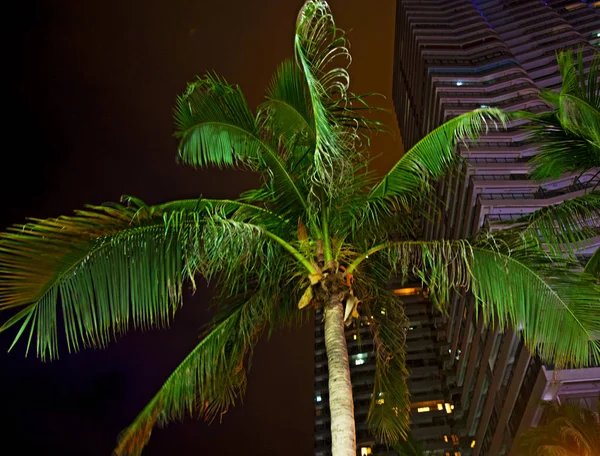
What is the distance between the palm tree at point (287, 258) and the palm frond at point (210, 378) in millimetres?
24

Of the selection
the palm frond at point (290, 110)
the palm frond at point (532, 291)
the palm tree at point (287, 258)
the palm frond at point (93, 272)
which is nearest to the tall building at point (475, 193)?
the palm tree at point (287, 258)

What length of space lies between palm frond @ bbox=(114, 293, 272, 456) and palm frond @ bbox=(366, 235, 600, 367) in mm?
2628

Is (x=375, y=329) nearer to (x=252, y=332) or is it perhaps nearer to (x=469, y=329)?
(x=252, y=332)

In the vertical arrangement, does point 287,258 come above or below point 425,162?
below

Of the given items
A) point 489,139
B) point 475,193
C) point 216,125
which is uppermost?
point 489,139

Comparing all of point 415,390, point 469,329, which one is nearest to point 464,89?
point 469,329

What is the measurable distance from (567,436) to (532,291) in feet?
43.5

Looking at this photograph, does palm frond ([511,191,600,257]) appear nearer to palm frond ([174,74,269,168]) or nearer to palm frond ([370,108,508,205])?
palm frond ([370,108,508,205])

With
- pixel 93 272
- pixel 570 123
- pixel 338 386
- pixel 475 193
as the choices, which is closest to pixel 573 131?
pixel 570 123

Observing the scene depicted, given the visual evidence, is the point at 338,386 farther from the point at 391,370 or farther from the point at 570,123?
the point at 570,123

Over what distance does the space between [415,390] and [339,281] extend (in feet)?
234

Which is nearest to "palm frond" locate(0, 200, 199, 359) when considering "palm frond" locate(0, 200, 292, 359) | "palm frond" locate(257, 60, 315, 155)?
"palm frond" locate(0, 200, 292, 359)

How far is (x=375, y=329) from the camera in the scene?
28.9 feet

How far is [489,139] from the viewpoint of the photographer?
5662 cm
